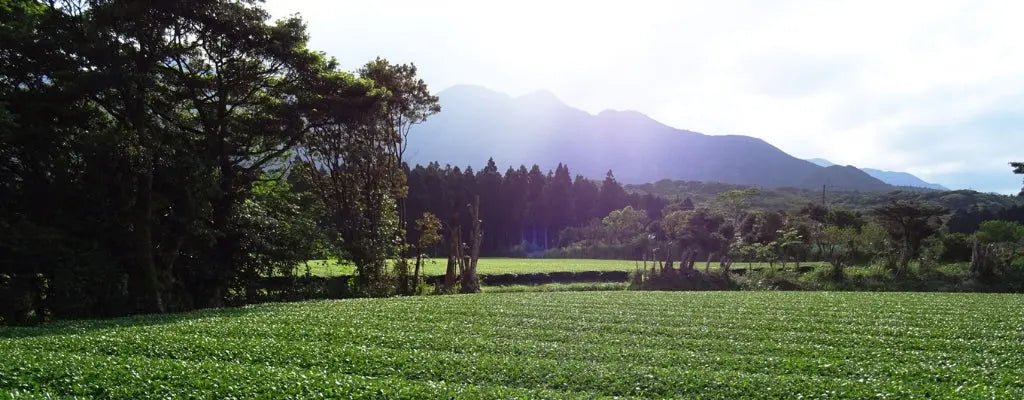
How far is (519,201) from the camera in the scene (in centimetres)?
7838

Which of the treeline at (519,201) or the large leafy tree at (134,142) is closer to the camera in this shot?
the large leafy tree at (134,142)

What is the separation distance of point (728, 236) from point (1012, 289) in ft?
43.1

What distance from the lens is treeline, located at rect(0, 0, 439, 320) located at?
1498 cm

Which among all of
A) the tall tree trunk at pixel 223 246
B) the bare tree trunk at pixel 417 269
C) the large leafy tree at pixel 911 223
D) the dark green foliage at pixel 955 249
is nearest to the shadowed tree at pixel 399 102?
the bare tree trunk at pixel 417 269

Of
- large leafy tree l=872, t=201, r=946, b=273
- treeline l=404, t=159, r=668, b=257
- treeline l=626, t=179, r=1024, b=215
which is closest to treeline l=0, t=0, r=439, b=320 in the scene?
large leafy tree l=872, t=201, r=946, b=273

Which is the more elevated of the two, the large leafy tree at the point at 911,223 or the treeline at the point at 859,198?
the treeline at the point at 859,198

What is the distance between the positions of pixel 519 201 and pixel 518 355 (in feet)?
226

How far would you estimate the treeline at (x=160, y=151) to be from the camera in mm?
14984

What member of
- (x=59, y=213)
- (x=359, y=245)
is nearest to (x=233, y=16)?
(x=59, y=213)

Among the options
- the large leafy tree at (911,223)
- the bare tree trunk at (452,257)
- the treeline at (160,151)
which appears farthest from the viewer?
the large leafy tree at (911,223)

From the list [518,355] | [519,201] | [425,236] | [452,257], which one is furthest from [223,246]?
[519,201]

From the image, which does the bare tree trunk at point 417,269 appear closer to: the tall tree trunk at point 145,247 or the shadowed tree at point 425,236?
the shadowed tree at point 425,236

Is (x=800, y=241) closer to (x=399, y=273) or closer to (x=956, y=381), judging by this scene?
(x=399, y=273)

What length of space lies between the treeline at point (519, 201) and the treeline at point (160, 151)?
44974 millimetres
